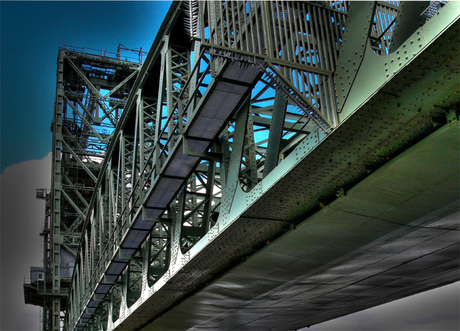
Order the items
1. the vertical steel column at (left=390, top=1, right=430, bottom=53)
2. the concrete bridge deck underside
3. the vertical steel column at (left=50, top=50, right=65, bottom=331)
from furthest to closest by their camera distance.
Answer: the vertical steel column at (left=50, top=50, right=65, bottom=331), the concrete bridge deck underside, the vertical steel column at (left=390, top=1, right=430, bottom=53)

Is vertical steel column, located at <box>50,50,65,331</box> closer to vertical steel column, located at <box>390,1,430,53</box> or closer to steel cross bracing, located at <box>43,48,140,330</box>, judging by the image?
steel cross bracing, located at <box>43,48,140,330</box>

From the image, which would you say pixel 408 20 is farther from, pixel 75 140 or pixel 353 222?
pixel 75 140

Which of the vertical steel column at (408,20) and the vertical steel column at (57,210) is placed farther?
the vertical steel column at (57,210)

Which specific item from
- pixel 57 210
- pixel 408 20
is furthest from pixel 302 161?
pixel 57 210

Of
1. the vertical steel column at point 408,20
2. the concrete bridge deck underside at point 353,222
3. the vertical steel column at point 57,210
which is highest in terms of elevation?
the vertical steel column at point 57,210

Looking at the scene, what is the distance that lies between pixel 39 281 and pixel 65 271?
2.82m

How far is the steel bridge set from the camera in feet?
21.7

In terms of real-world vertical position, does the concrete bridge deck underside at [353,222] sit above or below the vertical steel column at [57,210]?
below

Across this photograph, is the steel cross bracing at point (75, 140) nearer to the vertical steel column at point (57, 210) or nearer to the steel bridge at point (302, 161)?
the vertical steel column at point (57, 210)

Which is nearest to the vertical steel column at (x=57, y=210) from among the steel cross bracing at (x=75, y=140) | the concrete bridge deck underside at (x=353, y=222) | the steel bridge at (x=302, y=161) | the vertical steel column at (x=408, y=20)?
the steel cross bracing at (x=75, y=140)

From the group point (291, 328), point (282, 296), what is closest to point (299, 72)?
point (282, 296)

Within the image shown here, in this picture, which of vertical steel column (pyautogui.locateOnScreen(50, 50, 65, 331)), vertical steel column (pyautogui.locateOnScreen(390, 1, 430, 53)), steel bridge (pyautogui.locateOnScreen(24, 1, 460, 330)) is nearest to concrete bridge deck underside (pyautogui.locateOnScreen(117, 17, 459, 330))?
steel bridge (pyautogui.locateOnScreen(24, 1, 460, 330))

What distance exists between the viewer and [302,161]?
7867mm

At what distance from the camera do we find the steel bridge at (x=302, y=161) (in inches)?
261
